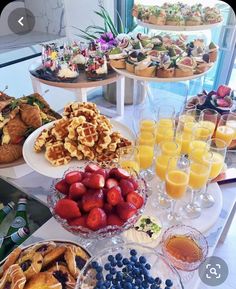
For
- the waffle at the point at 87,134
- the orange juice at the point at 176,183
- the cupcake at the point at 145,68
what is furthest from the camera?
the cupcake at the point at 145,68

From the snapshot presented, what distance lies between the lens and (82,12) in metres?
2.46

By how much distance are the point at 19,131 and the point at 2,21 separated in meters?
1.95

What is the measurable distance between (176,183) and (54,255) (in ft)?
1.25

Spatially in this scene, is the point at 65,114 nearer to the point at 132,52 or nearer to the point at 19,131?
the point at 19,131

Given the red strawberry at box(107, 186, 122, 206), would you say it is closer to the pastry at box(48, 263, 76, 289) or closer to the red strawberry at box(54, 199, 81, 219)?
the red strawberry at box(54, 199, 81, 219)

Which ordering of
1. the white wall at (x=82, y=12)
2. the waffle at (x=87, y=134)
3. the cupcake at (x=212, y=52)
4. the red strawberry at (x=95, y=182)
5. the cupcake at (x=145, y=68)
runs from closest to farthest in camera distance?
the red strawberry at (x=95, y=182), the waffle at (x=87, y=134), the cupcake at (x=145, y=68), the cupcake at (x=212, y=52), the white wall at (x=82, y=12)

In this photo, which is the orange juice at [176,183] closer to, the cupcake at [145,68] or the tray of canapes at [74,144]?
the tray of canapes at [74,144]

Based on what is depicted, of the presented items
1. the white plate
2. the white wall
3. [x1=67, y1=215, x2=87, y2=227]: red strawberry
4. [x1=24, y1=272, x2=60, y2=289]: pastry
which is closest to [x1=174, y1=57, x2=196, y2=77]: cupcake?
the white plate

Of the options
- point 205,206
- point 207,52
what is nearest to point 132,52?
point 207,52

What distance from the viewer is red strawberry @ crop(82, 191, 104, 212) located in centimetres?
67

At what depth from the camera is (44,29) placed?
273 cm

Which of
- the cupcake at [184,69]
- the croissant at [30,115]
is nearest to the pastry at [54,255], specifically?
the croissant at [30,115]

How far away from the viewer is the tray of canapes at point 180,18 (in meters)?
1.81

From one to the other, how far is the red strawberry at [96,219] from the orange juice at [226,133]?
0.68 metres
